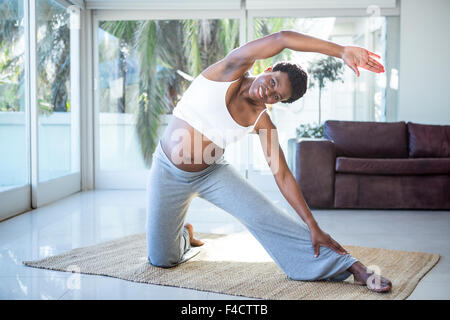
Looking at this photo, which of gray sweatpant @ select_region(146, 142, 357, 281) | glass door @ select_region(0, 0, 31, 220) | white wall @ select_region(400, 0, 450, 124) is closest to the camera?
gray sweatpant @ select_region(146, 142, 357, 281)

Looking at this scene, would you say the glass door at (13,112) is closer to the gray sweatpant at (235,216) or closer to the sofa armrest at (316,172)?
the gray sweatpant at (235,216)

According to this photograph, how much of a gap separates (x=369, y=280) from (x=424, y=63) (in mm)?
4669

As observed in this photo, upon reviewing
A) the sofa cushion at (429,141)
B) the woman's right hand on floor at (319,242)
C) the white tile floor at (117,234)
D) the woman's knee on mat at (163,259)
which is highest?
the sofa cushion at (429,141)

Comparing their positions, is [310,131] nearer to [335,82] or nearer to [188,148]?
[335,82]

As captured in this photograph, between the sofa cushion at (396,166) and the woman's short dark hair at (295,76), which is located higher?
the woman's short dark hair at (295,76)

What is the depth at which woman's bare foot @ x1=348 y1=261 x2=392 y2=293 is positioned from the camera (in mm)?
2271

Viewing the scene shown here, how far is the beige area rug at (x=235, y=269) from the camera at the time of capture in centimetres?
231

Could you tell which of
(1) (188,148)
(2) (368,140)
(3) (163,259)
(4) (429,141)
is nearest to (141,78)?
(2) (368,140)

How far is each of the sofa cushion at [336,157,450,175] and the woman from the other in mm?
2575

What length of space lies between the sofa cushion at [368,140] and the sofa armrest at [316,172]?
0.56 metres

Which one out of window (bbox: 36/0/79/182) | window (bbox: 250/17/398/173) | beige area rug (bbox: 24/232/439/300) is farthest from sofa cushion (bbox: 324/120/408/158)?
window (bbox: 36/0/79/182)

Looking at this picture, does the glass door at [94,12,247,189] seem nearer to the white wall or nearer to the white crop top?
the white wall

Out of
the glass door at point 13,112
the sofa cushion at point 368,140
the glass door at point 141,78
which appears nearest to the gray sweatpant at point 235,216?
the glass door at point 13,112
